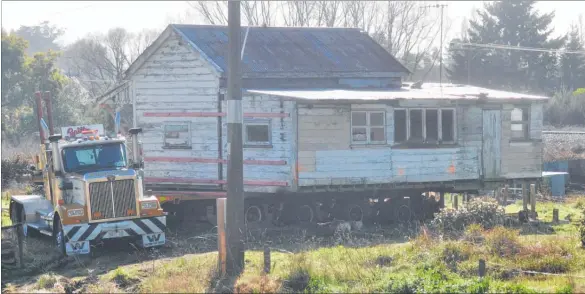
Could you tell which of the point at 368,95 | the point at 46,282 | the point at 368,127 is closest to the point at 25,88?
the point at 368,95

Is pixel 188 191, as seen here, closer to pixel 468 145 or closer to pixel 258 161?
pixel 258 161

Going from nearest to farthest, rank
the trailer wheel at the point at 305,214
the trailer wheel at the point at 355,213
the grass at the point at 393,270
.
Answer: the grass at the point at 393,270 → the trailer wheel at the point at 305,214 → the trailer wheel at the point at 355,213

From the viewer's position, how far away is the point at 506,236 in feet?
54.3

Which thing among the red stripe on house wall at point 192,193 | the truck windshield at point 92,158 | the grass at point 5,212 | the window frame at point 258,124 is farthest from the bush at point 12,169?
the truck windshield at point 92,158

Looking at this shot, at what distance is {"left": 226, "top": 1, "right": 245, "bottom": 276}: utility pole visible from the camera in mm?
14484

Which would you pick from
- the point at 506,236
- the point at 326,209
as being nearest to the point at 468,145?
the point at 326,209

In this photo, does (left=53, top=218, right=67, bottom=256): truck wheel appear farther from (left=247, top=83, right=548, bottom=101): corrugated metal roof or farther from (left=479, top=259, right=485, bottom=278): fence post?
(left=479, top=259, right=485, bottom=278): fence post

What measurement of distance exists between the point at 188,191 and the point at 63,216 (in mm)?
6808

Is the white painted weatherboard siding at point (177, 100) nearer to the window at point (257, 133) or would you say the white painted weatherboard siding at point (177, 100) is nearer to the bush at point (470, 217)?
the window at point (257, 133)

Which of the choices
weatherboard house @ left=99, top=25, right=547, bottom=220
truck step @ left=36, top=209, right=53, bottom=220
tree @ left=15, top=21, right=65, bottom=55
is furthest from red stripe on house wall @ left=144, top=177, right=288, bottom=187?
tree @ left=15, top=21, right=65, bottom=55

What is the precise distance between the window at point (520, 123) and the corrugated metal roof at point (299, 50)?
4.37 metres

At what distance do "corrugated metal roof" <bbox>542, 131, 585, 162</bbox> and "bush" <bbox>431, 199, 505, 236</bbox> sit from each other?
59.4ft

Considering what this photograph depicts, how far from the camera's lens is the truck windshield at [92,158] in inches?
742

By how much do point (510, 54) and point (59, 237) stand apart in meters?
35.7
